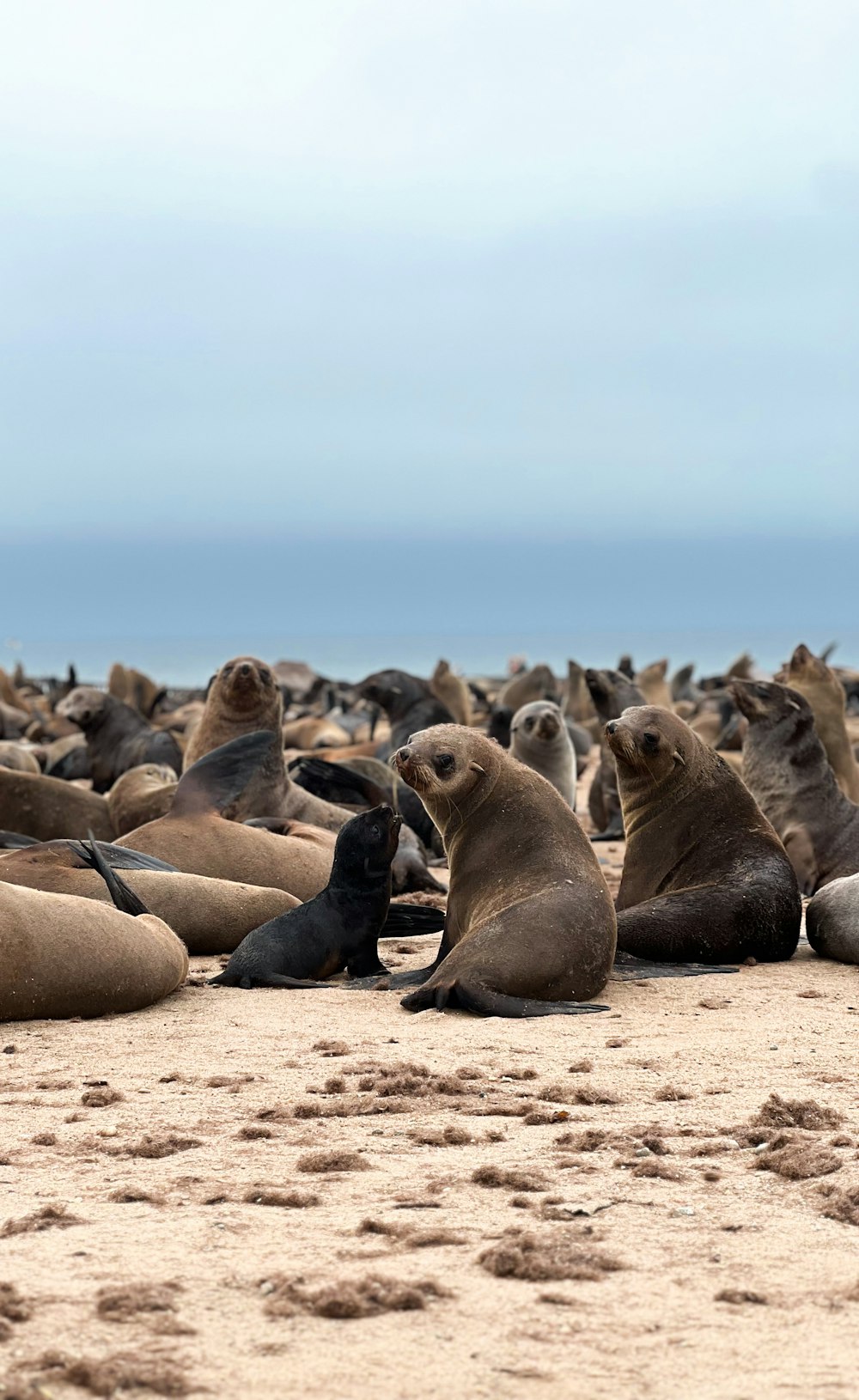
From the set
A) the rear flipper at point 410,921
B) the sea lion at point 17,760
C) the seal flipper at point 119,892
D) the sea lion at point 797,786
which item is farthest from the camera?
the sea lion at point 17,760

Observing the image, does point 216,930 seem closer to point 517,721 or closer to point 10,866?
point 10,866

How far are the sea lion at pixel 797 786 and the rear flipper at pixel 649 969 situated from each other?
243 centimetres

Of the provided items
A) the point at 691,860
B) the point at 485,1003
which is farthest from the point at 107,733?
the point at 485,1003

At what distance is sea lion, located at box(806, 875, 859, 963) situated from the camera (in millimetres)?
6895

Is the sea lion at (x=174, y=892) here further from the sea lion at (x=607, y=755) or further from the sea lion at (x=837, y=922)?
the sea lion at (x=607, y=755)


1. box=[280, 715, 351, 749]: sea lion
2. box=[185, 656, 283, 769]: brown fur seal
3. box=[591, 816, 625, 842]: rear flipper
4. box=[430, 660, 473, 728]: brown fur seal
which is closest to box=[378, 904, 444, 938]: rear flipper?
box=[185, 656, 283, 769]: brown fur seal

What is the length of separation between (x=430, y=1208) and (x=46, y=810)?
290 inches

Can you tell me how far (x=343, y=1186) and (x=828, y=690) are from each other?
8.65 metres

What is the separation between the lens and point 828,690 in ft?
37.8

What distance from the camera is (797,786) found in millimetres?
9289

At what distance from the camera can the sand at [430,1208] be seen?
259cm

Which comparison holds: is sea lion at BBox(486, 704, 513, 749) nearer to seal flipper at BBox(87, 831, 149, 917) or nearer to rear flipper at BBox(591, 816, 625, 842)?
rear flipper at BBox(591, 816, 625, 842)

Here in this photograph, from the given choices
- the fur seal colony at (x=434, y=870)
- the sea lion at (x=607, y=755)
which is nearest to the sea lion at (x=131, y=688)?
the sea lion at (x=607, y=755)

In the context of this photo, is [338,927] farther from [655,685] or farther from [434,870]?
[655,685]
